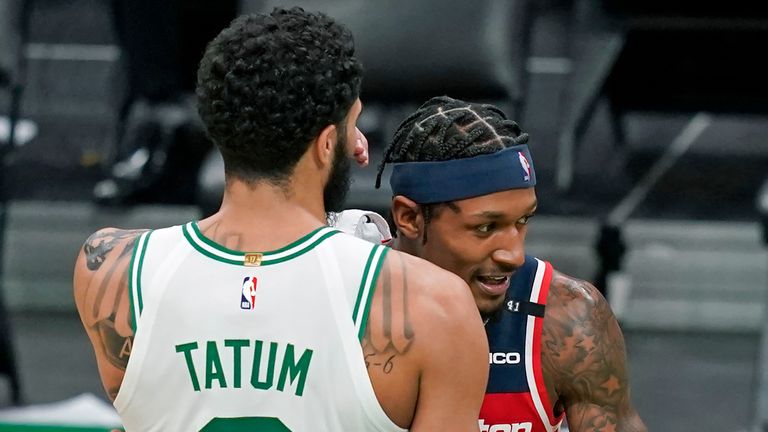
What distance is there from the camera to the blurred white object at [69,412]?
438 cm

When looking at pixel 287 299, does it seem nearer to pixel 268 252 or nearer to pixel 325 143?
pixel 268 252

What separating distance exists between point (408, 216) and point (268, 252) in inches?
19.1

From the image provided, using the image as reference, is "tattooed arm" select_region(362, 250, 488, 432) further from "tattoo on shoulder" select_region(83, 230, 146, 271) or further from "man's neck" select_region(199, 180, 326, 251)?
"tattoo on shoulder" select_region(83, 230, 146, 271)

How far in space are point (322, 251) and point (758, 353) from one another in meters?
3.29

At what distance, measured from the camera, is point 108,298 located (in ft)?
6.35

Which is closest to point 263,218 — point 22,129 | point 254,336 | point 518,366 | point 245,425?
point 254,336

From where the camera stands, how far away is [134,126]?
19.3 ft

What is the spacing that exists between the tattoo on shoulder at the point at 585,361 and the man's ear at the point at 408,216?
0.85 feet

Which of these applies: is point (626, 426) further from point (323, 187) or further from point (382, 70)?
point (382, 70)

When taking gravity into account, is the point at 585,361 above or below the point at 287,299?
below

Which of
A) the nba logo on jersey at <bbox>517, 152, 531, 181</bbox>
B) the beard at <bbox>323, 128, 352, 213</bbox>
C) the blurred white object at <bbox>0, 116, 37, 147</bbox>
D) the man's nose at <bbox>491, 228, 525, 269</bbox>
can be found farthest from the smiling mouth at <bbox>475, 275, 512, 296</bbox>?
the blurred white object at <bbox>0, 116, 37, 147</bbox>

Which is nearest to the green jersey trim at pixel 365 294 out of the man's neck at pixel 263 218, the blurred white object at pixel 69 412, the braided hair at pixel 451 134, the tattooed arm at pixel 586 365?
the man's neck at pixel 263 218

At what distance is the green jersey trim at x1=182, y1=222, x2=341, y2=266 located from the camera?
6.07ft

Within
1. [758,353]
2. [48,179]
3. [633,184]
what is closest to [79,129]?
[48,179]
